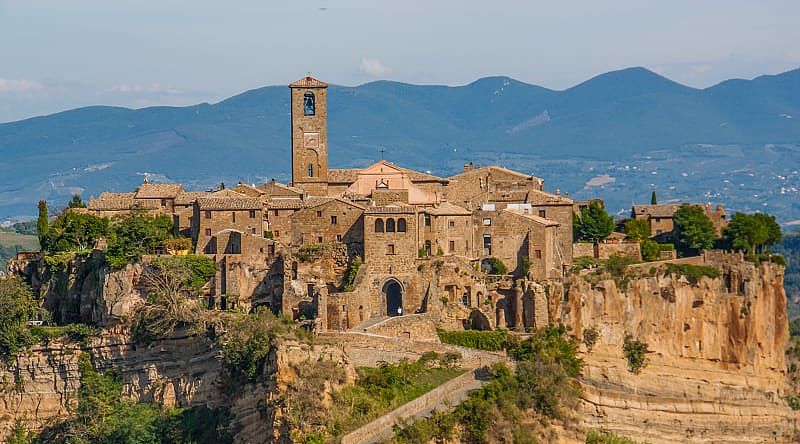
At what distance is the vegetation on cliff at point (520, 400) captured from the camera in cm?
4756

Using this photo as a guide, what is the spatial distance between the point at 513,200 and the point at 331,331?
13908 millimetres

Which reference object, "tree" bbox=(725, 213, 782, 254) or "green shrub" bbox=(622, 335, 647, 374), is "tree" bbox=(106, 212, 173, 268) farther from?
"tree" bbox=(725, 213, 782, 254)

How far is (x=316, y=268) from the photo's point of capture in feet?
177

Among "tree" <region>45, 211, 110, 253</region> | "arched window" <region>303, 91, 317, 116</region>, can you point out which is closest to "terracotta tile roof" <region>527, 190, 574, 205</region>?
"arched window" <region>303, 91, 317, 116</region>

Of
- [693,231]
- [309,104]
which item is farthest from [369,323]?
[693,231]

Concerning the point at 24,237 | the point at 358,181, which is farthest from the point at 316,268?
the point at 24,237

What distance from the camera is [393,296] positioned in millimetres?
53688

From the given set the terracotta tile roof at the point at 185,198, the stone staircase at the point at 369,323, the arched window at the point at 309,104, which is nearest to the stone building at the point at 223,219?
the terracotta tile roof at the point at 185,198

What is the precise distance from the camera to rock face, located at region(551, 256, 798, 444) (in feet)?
185

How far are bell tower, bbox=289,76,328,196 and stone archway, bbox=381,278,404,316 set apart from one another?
12.8 meters

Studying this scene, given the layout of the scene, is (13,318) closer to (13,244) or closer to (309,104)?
(309,104)

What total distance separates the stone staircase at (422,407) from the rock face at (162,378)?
236cm

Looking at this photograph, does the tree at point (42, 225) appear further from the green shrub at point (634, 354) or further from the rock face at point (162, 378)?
the green shrub at point (634, 354)

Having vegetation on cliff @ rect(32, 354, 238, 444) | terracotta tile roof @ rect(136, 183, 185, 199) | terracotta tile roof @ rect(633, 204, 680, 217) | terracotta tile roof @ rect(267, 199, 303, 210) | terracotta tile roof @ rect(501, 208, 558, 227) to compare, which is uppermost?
terracotta tile roof @ rect(136, 183, 185, 199)
